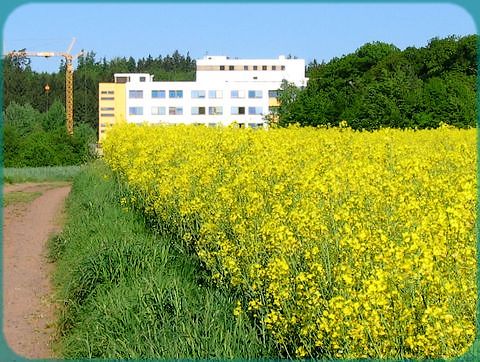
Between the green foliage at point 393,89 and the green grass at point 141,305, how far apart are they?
71.4 ft

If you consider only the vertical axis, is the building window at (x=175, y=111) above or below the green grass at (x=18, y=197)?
above

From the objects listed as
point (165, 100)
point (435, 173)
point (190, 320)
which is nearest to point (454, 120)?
point (435, 173)

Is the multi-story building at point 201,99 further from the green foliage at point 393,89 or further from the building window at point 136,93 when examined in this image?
the green foliage at point 393,89

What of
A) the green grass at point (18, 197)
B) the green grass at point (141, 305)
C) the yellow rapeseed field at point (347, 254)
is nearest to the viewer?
the yellow rapeseed field at point (347, 254)

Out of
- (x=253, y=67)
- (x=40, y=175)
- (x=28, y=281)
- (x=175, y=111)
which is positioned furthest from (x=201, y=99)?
(x=28, y=281)

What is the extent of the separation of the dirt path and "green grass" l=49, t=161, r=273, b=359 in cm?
19

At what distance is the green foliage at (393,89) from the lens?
30438 millimetres

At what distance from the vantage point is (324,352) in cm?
506

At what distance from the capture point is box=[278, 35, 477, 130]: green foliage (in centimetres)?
3044

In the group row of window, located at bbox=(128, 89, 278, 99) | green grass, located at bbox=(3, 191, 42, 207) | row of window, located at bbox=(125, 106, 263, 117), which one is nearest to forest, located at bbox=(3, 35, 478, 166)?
green grass, located at bbox=(3, 191, 42, 207)

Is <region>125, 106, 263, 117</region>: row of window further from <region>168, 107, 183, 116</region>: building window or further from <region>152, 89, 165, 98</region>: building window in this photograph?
<region>152, 89, 165, 98</region>: building window

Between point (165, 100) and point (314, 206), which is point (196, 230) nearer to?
point (314, 206)

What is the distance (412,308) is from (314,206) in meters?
1.39

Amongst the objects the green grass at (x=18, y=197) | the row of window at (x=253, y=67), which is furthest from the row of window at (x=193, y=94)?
the green grass at (x=18, y=197)
